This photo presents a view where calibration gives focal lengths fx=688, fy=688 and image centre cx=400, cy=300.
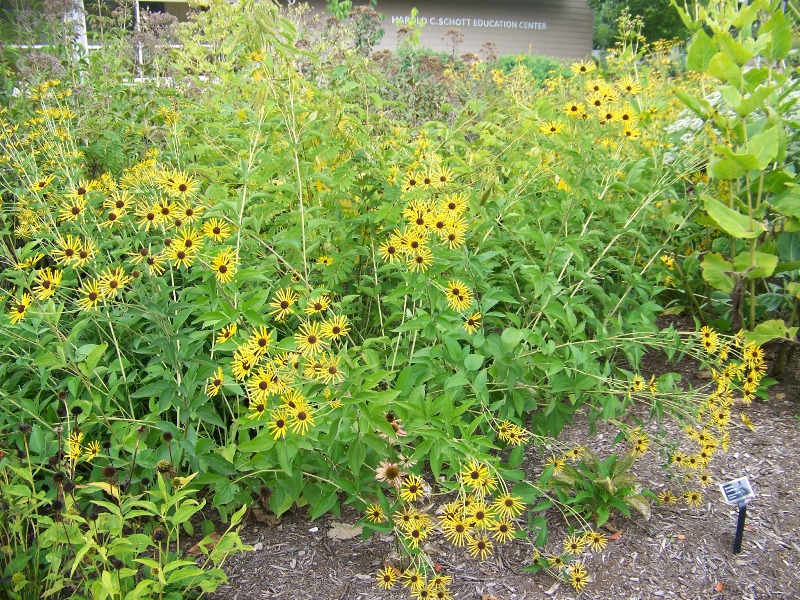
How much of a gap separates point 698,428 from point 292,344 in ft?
4.91

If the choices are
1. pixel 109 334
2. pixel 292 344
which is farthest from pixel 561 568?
pixel 109 334

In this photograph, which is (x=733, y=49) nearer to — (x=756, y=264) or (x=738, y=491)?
(x=756, y=264)

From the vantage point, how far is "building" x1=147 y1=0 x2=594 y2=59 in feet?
75.5

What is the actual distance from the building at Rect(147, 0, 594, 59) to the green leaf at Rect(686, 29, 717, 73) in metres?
20.8

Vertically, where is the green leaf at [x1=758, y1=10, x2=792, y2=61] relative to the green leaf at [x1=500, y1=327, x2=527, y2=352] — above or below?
above

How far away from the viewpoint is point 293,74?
2303 millimetres

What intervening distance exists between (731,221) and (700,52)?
0.72 metres

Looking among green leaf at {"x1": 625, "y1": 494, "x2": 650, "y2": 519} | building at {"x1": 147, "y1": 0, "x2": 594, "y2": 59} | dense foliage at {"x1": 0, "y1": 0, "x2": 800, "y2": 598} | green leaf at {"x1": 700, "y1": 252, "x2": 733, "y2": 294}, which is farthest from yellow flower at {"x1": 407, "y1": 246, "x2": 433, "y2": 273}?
building at {"x1": 147, "y1": 0, "x2": 594, "y2": 59}

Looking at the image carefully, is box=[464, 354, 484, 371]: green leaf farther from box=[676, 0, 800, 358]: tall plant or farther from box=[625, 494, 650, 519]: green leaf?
box=[676, 0, 800, 358]: tall plant

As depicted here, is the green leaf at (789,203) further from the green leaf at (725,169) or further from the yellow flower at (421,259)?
the yellow flower at (421,259)

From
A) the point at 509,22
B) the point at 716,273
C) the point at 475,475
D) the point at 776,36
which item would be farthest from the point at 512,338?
the point at 509,22

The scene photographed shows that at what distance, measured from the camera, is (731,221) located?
252 centimetres

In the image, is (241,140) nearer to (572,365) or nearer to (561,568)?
(572,365)

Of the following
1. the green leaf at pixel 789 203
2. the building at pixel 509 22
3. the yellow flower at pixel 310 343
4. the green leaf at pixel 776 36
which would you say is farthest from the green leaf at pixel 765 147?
the building at pixel 509 22
